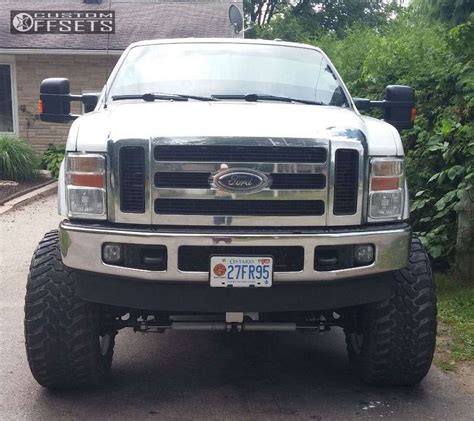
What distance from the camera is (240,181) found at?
3719mm

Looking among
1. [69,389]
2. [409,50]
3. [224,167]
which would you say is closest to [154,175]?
[224,167]

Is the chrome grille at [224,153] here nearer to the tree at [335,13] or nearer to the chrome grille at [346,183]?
the chrome grille at [346,183]

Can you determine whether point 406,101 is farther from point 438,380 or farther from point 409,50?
point 409,50

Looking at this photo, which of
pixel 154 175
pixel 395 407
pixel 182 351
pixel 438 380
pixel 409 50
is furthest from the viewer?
pixel 409 50

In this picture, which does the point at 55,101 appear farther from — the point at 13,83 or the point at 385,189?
the point at 13,83

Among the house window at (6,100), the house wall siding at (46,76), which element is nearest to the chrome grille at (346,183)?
the house wall siding at (46,76)

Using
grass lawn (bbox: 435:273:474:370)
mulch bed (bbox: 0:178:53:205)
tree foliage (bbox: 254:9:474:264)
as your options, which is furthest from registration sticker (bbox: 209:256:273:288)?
mulch bed (bbox: 0:178:53:205)

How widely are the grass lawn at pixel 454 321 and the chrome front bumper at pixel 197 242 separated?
60.4 inches

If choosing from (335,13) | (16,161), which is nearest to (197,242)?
(16,161)

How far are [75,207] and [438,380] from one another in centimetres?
254

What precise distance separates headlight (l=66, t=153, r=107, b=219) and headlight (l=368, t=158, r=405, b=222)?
140cm

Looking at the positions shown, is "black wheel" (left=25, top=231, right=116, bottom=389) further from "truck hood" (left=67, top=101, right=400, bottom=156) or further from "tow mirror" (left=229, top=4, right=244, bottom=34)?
"tow mirror" (left=229, top=4, right=244, bottom=34)

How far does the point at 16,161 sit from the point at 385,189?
1149cm

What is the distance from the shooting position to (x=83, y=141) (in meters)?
3.81
